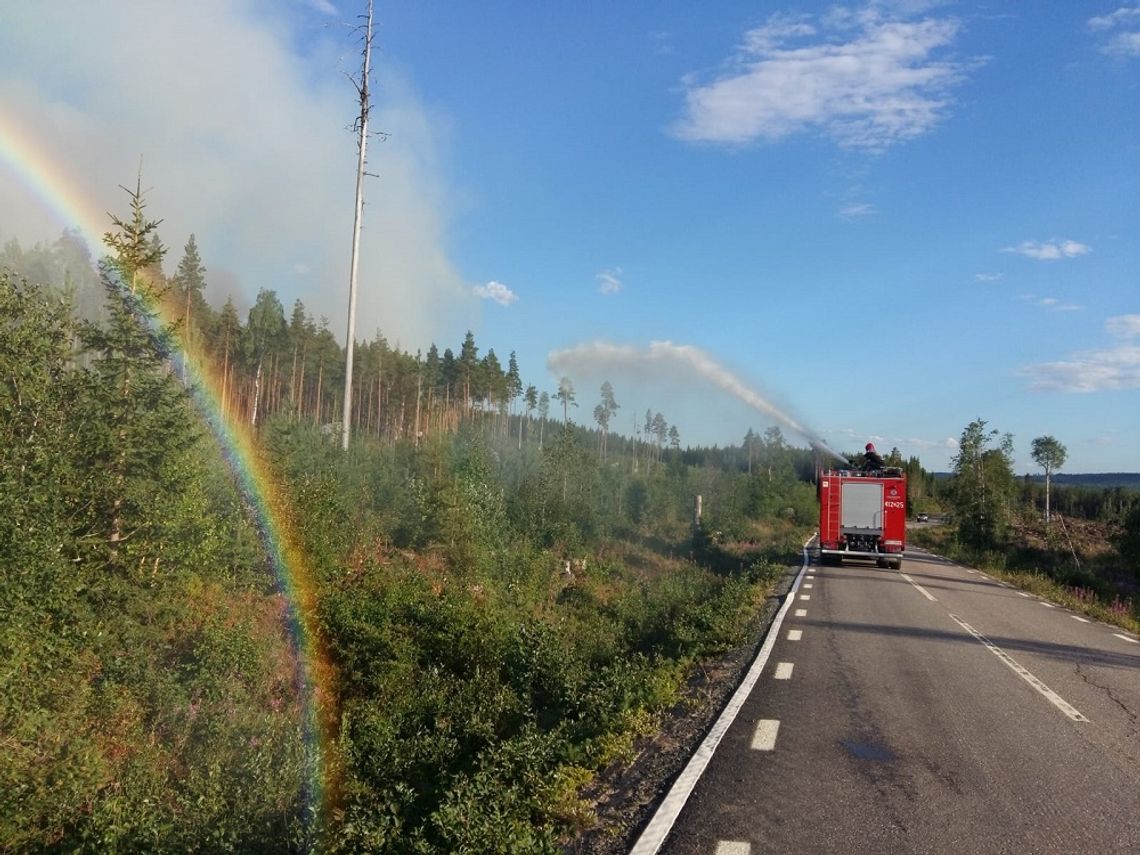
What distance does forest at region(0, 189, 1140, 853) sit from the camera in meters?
8.02

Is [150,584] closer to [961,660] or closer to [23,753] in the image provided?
[23,753]

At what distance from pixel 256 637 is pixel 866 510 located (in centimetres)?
2177

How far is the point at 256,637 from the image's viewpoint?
14.9 m

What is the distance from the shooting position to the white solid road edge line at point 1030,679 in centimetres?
872

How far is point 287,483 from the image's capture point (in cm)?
2044

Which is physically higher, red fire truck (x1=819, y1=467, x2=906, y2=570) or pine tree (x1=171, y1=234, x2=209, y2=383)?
pine tree (x1=171, y1=234, x2=209, y2=383)

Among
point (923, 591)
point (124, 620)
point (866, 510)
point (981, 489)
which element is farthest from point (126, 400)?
point (981, 489)

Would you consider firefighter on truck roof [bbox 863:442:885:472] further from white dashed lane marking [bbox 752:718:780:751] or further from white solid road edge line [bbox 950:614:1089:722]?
white dashed lane marking [bbox 752:718:780:751]

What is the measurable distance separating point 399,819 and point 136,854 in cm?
409

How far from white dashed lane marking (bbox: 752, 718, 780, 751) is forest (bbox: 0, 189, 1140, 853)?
44.6 inches

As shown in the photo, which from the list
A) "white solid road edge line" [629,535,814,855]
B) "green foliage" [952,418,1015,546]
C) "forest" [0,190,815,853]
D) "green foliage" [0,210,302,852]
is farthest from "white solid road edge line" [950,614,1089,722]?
"green foliage" [952,418,1015,546]

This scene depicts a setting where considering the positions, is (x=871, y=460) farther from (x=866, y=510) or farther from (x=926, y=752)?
(x=926, y=752)

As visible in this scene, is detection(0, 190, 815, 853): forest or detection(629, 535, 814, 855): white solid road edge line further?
detection(0, 190, 815, 853): forest

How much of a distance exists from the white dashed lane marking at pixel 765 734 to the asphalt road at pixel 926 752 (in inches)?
1.2
